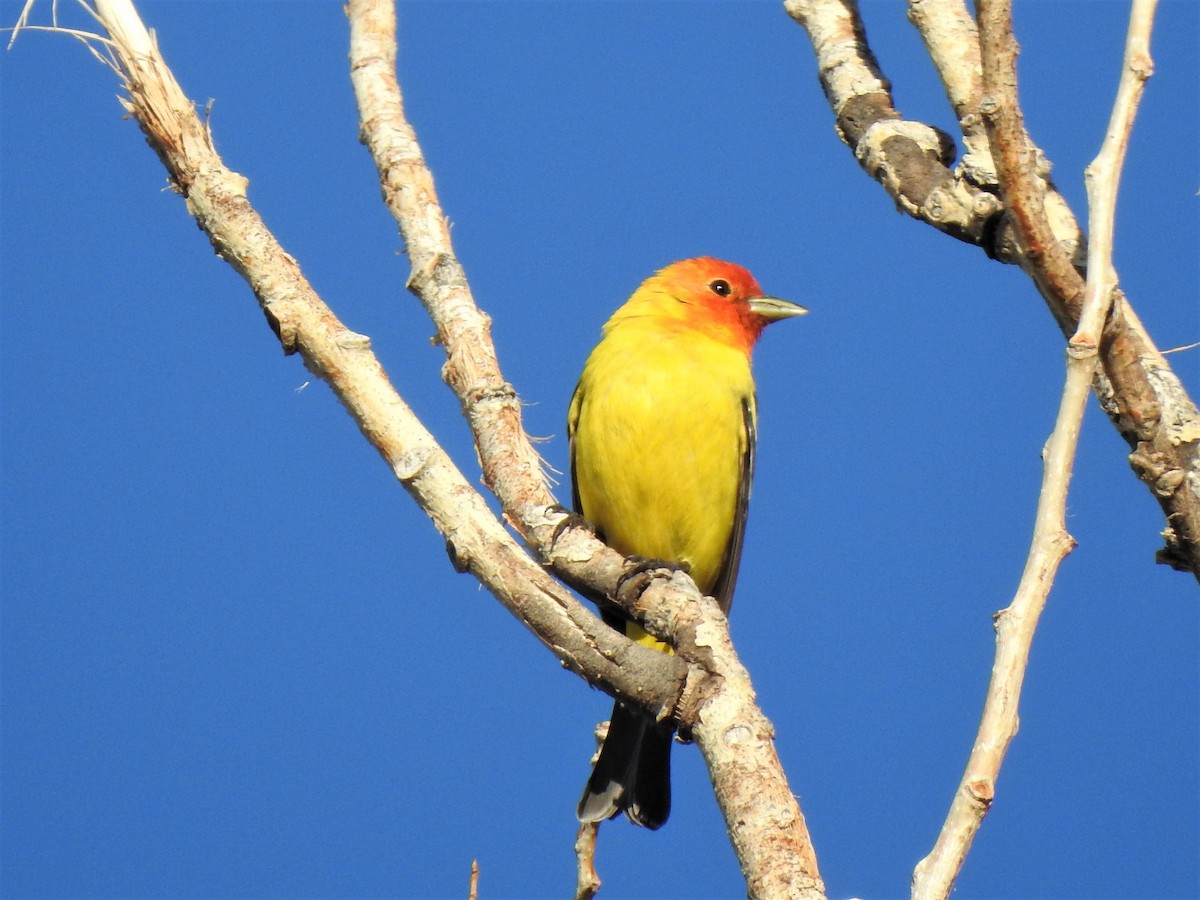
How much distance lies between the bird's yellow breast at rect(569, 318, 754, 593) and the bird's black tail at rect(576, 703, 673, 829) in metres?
1.02

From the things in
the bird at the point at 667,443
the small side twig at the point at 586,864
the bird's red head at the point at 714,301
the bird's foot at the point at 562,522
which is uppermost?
the bird's red head at the point at 714,301

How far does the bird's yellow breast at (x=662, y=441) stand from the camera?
5641mm

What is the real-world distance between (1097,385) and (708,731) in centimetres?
136

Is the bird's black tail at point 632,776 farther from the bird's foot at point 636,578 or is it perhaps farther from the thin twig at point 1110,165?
the thin twig at point 1110,165

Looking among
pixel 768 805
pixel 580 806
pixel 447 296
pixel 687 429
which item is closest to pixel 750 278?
pixel 687 429

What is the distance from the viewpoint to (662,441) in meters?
5.64

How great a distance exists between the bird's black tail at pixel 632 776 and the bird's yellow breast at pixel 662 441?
1.02m

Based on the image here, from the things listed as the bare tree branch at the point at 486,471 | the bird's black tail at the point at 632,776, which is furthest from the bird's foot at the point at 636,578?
the bird's black tail at the point at 632,776

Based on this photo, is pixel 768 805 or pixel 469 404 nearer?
pixel 768 805

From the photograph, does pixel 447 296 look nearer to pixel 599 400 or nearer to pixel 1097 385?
pixel 599 400

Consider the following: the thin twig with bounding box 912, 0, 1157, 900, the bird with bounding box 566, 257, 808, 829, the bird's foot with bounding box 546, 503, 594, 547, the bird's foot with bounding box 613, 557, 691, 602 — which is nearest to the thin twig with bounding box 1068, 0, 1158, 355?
the thin twig with bounding box 912, 0, 1157, 900

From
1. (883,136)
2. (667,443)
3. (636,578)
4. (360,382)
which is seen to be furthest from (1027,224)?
(667,443)

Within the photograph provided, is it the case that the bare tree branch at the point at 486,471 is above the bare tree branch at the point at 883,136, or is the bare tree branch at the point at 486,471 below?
below

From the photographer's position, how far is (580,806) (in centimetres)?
481
